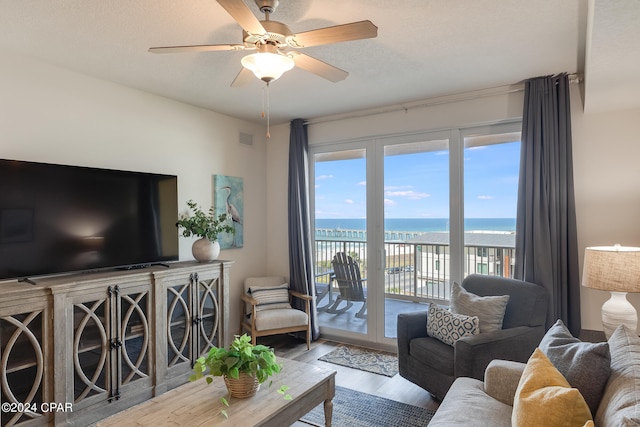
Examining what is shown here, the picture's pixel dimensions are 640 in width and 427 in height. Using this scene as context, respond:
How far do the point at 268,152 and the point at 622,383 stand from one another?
13.4 feet

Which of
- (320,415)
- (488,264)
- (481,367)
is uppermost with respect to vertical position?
(488,264)

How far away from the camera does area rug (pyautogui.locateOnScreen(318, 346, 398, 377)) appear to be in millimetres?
3520

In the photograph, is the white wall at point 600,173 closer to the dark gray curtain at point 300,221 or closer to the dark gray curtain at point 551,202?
the dark gray curtain at point 551,202

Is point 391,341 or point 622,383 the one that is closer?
point 622,383

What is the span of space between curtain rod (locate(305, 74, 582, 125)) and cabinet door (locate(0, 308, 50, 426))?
10.5ft

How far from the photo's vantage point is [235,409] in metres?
1.89

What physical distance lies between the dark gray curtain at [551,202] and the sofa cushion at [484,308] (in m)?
0.49

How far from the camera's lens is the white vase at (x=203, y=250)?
11.4 ft

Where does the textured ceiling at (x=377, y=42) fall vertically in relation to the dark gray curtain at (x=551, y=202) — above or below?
above

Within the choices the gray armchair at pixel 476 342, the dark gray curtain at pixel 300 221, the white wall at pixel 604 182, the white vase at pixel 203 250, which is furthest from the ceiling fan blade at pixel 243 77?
the white wall at pixel 604 182

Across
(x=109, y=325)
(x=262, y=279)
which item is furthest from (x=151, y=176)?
(x=262, y=279)

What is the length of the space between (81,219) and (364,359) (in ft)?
9.09

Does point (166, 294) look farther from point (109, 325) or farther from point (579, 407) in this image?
point (579, 407)

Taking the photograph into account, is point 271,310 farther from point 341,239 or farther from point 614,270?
point 614,270
